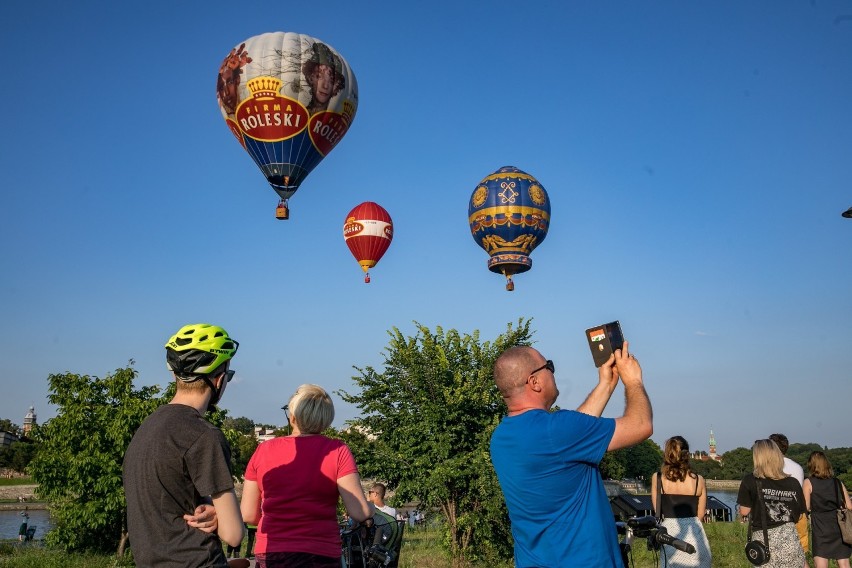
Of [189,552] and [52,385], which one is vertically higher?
[52,385]

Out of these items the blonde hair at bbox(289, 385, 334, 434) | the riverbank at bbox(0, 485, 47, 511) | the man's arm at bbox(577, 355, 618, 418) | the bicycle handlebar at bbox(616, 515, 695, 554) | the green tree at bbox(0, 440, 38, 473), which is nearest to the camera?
the man's arm at bbox(577, 355, 618, 418)

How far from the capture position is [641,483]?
118m

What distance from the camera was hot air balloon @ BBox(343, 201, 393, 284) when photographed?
109ft

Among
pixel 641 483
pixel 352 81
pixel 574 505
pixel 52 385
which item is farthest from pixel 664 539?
pixel 641 483

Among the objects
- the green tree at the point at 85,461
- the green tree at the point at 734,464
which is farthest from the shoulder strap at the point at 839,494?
the green tree at the point at 734,464

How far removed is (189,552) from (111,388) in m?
20.6

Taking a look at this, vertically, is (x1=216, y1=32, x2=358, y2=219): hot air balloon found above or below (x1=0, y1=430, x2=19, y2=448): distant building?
above

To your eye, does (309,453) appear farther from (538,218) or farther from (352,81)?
(538,218)

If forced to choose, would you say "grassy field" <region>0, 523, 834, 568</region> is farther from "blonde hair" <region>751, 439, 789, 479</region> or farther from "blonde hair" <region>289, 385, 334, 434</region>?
"blonde hair" <region>289, 385, 334, 434</region>

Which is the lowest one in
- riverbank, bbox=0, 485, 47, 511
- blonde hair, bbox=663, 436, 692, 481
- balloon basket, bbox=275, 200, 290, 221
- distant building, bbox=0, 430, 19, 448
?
riverbank, bbox=0, 485, 47, 511

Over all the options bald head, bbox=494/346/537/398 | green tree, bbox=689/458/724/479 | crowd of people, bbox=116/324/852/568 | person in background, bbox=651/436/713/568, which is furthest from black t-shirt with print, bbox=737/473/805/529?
green tree, bbox=689/458/724/479

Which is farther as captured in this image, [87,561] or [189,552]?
[87,561]

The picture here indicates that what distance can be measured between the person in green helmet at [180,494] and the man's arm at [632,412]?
6.19ft

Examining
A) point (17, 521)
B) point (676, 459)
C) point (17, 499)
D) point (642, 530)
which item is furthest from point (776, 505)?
point (17, 499)
